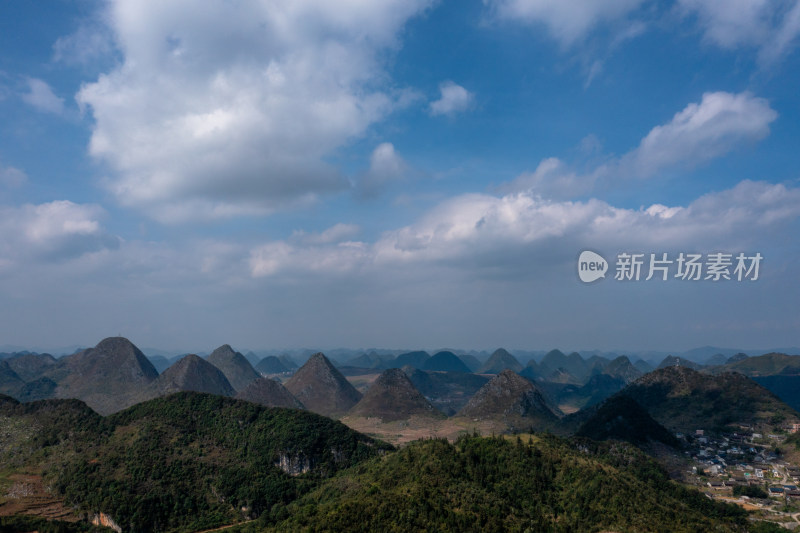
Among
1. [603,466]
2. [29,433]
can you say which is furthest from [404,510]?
[29,433]

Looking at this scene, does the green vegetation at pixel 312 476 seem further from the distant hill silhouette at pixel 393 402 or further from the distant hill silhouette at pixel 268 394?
the distant hill silhouette at pixel 393 402

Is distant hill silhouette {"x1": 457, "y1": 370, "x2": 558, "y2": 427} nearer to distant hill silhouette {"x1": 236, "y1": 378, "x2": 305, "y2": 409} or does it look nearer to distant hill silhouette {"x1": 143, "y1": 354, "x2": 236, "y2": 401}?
distant hill silhouette {"x1": 236, "y1": 378, "x2": 305, "y2": 409}

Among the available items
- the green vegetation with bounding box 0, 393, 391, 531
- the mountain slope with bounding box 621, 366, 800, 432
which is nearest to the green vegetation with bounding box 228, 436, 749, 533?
the green vegetation with bounding box 0, 393, 391, 531

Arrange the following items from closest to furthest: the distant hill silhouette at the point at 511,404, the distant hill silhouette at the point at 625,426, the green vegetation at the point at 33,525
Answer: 1. the green vegetation at the point at 33,525
2. the distant hill silhouette at the point at 625,426
3. the distant hill silhouette at the point at 511,404

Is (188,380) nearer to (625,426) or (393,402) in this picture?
(393,402)

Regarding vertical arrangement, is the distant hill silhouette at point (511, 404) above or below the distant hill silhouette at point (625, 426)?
below

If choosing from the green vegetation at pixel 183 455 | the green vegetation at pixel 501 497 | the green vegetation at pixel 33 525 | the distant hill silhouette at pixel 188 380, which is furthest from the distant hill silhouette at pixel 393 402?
the green vegetation at pixel 33 525


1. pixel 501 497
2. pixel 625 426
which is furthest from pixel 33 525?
pixel 625 426
